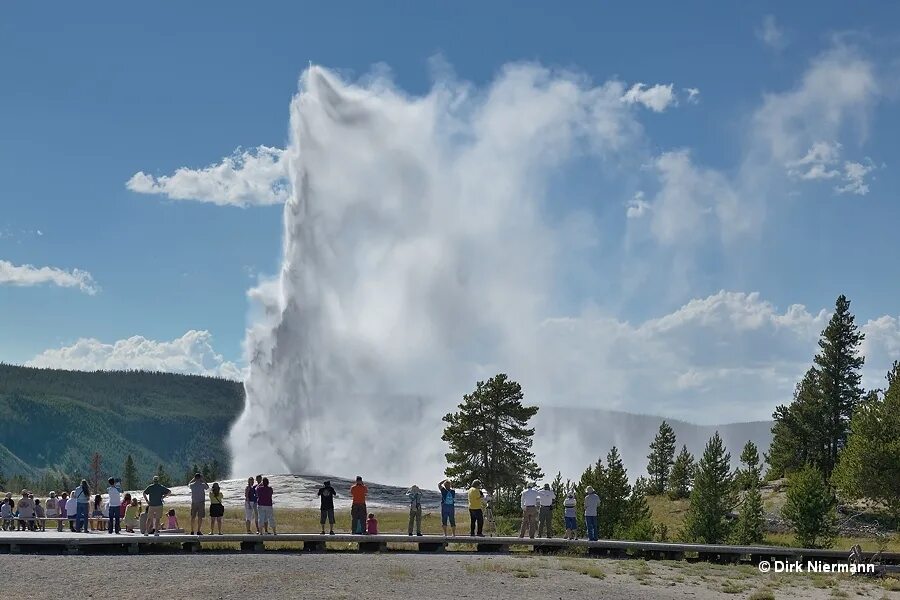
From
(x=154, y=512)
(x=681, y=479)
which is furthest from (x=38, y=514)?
(x=681, y=479)

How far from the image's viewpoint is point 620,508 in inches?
1697

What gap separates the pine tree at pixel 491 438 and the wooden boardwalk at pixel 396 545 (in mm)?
27509

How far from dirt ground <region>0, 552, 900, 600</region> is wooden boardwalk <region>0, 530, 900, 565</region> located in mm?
961

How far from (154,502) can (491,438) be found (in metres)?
33.2

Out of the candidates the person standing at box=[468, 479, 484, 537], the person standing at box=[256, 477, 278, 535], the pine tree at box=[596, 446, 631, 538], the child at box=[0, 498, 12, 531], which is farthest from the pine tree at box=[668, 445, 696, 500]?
the child at box=[0, 498, 12, 531]

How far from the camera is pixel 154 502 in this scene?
27328 mm

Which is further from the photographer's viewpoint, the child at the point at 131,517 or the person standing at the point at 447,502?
the child at the point at 131,517

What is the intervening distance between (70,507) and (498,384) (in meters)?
32.2

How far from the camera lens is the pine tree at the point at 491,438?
5809 cm

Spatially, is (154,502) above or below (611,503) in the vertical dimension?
above

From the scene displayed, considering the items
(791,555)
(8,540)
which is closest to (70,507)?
(8,540)

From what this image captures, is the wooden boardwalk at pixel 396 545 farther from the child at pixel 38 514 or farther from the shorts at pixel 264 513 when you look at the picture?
the child at pixel 38 514

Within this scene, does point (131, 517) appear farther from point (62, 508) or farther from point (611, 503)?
point (611, 503)

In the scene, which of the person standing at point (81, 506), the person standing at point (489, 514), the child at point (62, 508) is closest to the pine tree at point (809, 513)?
the person standing at point (489, 514)
